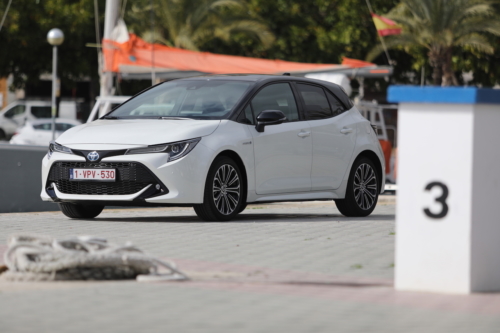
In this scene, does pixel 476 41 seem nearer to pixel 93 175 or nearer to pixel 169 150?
pixel 169 150

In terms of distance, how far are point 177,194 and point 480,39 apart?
25.2 meters

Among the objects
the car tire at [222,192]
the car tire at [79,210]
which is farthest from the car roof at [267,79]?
the car tire at [79,210]

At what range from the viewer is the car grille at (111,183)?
10672mm

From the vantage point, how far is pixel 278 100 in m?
12.2

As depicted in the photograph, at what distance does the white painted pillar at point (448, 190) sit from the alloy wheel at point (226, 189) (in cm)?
478

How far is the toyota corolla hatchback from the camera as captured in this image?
10.7 m

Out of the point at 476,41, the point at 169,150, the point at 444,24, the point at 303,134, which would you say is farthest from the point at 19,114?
the point at 169,150

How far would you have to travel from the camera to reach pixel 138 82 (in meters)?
45.2

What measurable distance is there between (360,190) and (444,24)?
841 inches

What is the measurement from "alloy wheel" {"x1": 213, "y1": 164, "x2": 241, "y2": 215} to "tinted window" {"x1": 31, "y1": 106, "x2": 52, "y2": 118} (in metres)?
35.0

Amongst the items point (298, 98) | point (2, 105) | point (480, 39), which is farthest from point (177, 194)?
point (2, 105)

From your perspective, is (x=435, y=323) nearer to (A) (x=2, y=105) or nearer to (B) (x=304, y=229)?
(B) (x=304, y=229)

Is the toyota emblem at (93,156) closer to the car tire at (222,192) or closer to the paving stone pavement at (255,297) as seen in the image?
the car tire at (222,192)

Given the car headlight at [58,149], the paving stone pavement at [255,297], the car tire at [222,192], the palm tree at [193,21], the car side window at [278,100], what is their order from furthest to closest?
the palm tree at [193,21]
the car side window at [278,100]
the car headlight at [58,149]
the car tire at [222,192]
the paving stone pavement at [255,297]
